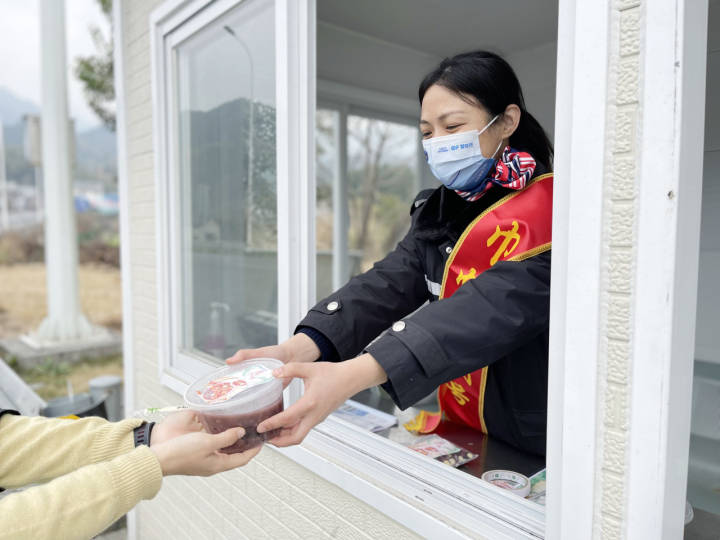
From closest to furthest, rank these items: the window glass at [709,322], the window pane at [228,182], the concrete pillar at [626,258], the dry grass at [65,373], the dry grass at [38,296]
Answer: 1. the concrete pillar at [626,258]
2. the window glass at [709,322]
3. the window pane at [228,182]
4. the dry grass at [65,373]
5. the dry grass at [38,296]

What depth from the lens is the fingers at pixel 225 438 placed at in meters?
1.09

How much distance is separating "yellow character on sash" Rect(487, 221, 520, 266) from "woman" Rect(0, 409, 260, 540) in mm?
731

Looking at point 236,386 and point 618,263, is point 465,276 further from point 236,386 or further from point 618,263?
point 236,386

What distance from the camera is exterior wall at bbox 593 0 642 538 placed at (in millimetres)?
894

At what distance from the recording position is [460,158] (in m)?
1.38

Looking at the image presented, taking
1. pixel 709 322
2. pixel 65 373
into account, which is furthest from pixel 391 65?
pixel 65 373

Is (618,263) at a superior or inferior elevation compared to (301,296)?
superior

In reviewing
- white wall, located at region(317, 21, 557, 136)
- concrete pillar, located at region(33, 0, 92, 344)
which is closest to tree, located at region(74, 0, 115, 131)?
concrete pillar, located at region(33, 0, 92, 344)

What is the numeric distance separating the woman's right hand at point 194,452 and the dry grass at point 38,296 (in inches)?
396

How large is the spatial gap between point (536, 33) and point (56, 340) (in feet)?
22.4

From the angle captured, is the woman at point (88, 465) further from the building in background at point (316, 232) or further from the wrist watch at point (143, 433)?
the building in background at point (316, 232)

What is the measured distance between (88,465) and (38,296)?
42.6 feet

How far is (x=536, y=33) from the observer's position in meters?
4.16

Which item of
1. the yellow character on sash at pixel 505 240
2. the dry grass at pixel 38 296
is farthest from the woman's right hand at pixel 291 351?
the dry grass at pixel 38 296
